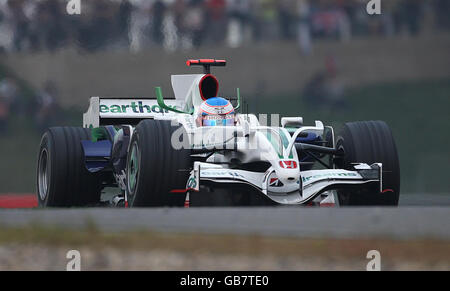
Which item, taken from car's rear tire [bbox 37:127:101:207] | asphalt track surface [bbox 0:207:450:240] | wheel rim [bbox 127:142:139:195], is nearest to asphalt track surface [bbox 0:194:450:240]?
asphalt track surface [bbox 0:207:450:240]

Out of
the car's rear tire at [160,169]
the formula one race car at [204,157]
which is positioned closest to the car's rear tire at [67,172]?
the formula one race car at [204,157]

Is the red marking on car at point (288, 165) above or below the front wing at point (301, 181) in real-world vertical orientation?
above

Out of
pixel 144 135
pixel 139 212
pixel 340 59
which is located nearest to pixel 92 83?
pixel 340 59

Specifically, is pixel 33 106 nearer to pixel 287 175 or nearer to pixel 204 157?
pixel 204 157

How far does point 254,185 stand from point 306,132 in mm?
1718

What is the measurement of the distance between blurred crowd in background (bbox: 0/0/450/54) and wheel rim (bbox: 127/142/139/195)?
9.45ft

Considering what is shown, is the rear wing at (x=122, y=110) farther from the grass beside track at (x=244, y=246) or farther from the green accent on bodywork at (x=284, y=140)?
the grass beside track at (x=244, y=246)

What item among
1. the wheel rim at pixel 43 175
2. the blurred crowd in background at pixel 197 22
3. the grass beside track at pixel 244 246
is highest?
the blurred crowd in background at pixel 197 22

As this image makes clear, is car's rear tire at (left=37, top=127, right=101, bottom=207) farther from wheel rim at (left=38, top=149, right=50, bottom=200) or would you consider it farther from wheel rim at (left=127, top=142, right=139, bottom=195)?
wheel rim at (left=127, top=142, right=139, bottom=195)

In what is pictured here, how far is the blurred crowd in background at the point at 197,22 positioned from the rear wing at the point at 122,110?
1.19 metres

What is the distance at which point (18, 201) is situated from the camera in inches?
523

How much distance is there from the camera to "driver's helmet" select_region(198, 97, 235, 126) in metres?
10.5

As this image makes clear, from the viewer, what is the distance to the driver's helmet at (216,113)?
10.5 metres

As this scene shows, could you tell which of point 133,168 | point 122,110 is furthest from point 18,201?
point 133,168
